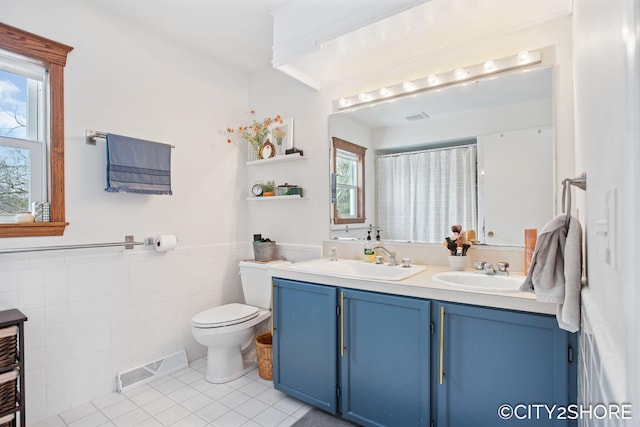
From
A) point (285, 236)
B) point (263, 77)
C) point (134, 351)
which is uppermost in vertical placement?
point (263, 77)

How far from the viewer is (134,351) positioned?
2.40 metres

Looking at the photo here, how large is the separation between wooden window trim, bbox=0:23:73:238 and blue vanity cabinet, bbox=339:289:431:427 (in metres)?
1.82

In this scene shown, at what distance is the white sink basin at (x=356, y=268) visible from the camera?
6.72ft

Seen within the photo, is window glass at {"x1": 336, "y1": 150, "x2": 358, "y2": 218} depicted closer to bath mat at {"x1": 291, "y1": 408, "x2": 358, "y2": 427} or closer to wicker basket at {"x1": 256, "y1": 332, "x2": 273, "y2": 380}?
wicker basket at {"x1": 256, "y1": 332, "x2": 273, "y2": 380}

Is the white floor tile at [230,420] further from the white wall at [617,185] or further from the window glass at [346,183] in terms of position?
the white wall at [617,185]

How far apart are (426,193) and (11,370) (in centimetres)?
254

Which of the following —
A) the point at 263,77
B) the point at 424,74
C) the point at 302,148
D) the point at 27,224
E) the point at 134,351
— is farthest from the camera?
the point at 263,77

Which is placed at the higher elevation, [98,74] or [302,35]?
[302,35]

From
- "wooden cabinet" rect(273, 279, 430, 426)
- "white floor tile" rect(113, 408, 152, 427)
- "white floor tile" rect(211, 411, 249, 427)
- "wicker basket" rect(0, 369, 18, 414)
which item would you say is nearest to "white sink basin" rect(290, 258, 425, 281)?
"wooden cabinet" rect(273, 279, 430, 426)

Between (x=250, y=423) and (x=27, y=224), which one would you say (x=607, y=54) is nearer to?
(x=250, y=423)

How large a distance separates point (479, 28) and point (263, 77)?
1937 mm

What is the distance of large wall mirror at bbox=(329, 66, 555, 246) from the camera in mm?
1847

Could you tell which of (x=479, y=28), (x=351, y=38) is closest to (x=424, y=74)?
(x=479, y=28)

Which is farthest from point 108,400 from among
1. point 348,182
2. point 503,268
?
point 503,268
